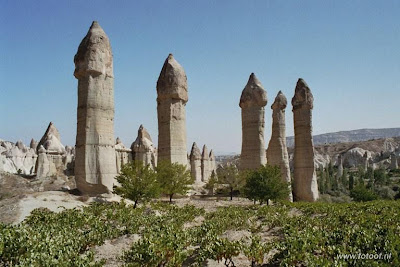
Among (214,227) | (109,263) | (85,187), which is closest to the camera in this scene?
(109,263)

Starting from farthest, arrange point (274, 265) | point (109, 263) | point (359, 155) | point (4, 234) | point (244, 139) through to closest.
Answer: point (359, 155) → point (244, 139) → point (109, 263) → point (274, 265) → point (4, 234)

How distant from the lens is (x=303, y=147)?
26734mm

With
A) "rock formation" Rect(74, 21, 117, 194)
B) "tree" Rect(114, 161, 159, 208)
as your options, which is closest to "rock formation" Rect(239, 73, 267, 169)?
"tree" Rect(114, 161, 159, 208)

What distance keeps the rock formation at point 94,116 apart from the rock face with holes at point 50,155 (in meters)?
14.6

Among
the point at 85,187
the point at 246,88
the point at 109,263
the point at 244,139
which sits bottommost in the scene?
the point at 109,263

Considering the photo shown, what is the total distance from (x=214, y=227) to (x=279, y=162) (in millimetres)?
18131

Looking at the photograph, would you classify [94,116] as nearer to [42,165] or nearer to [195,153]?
[42,165]

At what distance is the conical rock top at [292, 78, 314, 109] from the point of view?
27.4m

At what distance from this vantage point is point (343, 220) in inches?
470

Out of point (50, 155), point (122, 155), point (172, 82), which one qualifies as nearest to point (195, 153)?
point (122, 155)

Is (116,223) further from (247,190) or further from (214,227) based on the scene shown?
(247,190)

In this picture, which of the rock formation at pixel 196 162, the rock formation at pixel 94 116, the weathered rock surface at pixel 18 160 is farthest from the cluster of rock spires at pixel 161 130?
the rock formation at pixel 196 162

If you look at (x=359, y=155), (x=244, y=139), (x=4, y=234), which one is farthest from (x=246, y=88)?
(x=359, y=155)

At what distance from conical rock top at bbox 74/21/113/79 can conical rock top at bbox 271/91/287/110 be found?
1486cm
